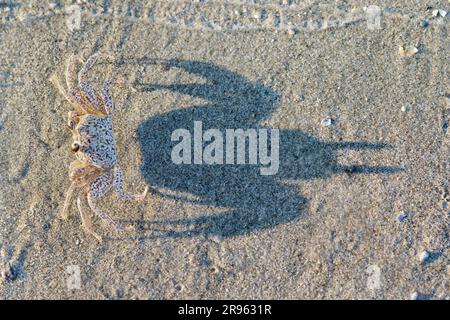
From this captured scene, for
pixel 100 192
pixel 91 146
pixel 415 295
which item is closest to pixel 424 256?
pixel 415 295

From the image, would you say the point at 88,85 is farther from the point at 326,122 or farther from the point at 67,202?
the point at 326,122

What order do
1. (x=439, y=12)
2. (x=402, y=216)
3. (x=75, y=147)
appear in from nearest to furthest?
(x=75, y=147), (x=402, y=216), (x=439, y=12)

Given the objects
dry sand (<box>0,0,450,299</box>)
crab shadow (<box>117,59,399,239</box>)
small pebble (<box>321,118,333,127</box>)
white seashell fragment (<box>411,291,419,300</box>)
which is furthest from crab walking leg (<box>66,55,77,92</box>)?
white seashell fragment (<box>411,291,419,300</box>)

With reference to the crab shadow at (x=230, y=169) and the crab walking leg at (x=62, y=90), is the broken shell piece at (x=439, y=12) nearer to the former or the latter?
the crab shadow at (x=230, y=169)

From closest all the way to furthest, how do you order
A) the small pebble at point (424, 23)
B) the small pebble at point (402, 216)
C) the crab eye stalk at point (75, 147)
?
Result: the crab eye stalk at point (75, 147) → the small pebble at point (402, 216) → the small pebble at point (424, 23)

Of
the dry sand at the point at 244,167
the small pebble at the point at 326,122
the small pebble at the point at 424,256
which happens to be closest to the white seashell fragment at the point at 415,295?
the dry sand at the point at 244,167

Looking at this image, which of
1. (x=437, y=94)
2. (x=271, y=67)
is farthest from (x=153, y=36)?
(x=437, y=94)
